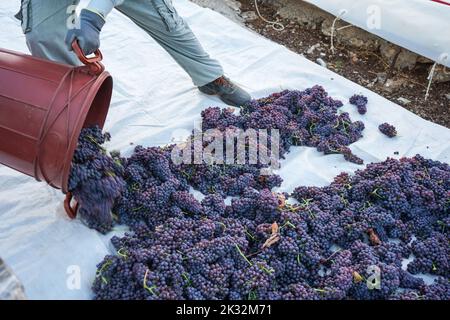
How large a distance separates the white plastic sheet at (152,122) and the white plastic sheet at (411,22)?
416 mm

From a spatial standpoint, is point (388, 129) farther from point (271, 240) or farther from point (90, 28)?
point (90, 28)

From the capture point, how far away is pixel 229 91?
281cm

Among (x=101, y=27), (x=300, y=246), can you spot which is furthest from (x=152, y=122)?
(x=300, y=246)

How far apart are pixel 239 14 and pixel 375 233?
7.82 ft

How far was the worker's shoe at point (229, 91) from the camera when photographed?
2811 millimetres

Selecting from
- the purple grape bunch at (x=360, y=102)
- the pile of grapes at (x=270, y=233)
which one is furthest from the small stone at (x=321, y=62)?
the pile of grapes at (x=270, y=233)

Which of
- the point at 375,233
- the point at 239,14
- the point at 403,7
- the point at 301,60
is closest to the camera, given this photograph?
the point at 375,233

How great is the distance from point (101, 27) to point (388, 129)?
1643 mm

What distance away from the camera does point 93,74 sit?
5.99 feet

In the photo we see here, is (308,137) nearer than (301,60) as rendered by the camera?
Yes

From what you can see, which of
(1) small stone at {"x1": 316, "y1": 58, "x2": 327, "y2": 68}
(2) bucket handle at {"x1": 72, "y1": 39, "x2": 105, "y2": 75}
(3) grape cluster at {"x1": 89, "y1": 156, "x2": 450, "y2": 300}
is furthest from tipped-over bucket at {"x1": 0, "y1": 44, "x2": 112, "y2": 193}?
(1) small stone at {"x1": 316, "y1": 58, "x2": 327, "y2": 68}

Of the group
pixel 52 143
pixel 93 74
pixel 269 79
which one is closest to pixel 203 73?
pixel 269 79

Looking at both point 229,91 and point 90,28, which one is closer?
point 90,28
